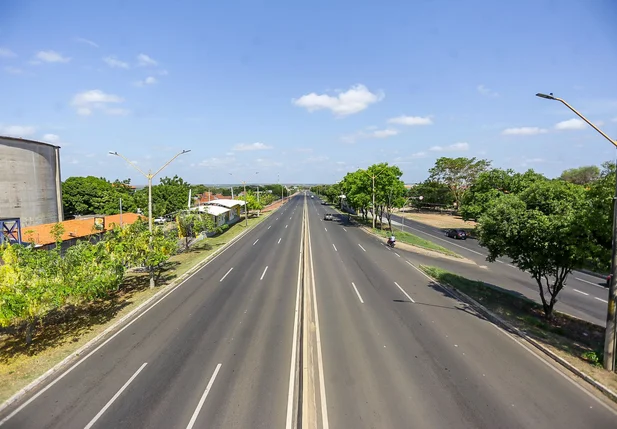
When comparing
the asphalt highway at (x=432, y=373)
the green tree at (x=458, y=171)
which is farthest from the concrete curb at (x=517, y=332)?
the green tree at (x=458, y=171)

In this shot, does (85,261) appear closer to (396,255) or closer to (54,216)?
(396,255)

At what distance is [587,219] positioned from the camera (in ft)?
41.0

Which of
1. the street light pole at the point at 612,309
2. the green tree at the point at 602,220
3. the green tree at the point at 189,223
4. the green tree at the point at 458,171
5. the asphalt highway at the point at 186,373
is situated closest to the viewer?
the asphalt highway at the point at 186,373

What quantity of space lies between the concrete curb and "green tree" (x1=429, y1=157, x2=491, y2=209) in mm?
66185

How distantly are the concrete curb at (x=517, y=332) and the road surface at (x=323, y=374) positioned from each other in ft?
1.63

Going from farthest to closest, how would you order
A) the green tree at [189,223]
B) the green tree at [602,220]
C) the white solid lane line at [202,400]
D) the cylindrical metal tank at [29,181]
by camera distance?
the cylindrical metal tank at [29,181], the green tree at [189,223], the green tree at [602,220], the white solid lane line at [202,400]

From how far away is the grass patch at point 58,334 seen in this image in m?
11.1

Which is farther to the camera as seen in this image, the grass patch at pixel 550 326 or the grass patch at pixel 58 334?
the grass patch at pixel 550 326

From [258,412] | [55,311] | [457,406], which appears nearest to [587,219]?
[457,406]

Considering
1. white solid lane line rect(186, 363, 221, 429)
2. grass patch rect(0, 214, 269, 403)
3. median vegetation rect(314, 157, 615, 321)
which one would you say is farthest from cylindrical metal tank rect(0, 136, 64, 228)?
median vegetation rect(314, 157, 615, 321)

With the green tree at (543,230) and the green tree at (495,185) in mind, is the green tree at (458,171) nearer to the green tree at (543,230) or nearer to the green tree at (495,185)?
the green tree at (495,185)

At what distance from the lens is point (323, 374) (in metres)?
10.8

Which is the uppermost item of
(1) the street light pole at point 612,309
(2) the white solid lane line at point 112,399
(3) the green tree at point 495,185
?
(3) the green tree at point 495,185

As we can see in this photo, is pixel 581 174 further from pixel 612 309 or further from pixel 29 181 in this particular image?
pixel 29 181
